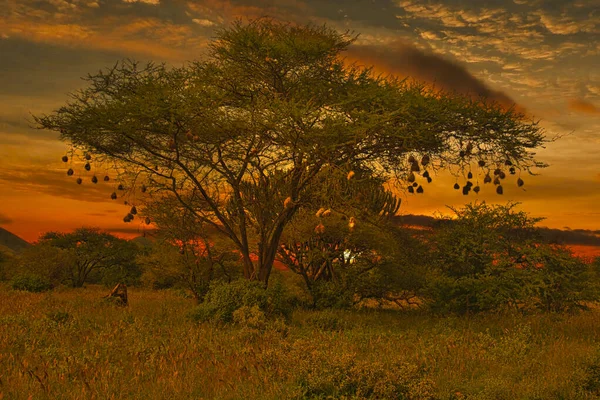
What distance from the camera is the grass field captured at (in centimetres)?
779

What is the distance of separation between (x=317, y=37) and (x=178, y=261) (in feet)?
39.0

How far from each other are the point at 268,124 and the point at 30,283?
19956 mm

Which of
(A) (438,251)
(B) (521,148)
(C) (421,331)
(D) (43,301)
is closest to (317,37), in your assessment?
(B) (521,148)

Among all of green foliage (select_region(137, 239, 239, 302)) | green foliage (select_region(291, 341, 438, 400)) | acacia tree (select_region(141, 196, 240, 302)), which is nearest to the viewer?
green foliage (select_region(291, 341, 438, 400))

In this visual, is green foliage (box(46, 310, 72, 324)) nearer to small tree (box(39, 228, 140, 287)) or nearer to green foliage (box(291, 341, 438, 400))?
green foliage (box(291, 341, 438, 400))

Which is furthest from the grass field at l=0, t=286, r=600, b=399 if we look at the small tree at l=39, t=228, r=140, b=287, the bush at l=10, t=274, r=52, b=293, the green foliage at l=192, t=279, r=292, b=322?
the small tree at l=39, t=228, r=140, b=287

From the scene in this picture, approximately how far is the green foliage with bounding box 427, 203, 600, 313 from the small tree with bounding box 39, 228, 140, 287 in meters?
22.5

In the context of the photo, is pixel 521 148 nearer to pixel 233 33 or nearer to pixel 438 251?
pixel 438 251

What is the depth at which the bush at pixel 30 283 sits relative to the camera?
27.4 m

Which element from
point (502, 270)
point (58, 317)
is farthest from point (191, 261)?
point (502, 270)

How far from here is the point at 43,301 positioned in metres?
19.9

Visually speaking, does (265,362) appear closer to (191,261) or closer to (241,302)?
(241,302)

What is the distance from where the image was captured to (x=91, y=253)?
3478cm

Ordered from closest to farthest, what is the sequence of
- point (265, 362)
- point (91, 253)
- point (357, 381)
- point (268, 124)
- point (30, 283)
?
point (357, 381) → point (265, 362) → point (268, 124) → point (30, 283) → point (91, 253)
